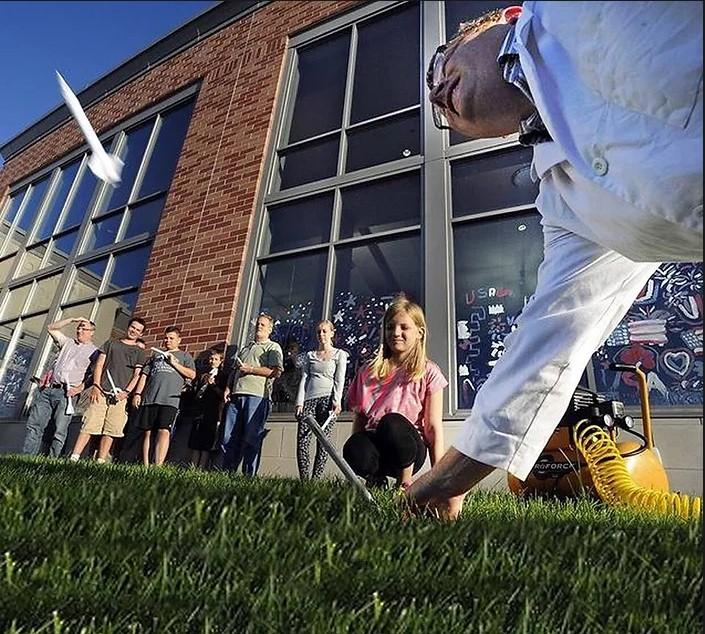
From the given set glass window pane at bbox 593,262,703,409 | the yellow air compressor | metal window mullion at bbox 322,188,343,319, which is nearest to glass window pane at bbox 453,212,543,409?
glass window pane at bbox 593,262,703,409

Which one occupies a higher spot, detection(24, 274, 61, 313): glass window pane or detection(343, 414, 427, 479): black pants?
detection(24, 274, 61, 313): glass window pane

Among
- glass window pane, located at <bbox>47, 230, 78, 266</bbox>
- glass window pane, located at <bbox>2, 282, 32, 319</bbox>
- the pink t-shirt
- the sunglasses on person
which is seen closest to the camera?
the sunglasses on person

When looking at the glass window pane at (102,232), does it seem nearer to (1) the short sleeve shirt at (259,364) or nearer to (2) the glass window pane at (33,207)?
(2) the glass window pane at (33,207)

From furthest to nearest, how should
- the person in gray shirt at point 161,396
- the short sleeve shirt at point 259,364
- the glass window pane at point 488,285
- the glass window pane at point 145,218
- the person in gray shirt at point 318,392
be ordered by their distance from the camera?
the glass window pane at point 145,218
the person in gray shirt at point 161,396
the short sleeve shirt at point 259,364
the glass window pane at point 488,285
the person in gray shirt at point 318,392

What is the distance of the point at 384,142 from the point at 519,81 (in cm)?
569

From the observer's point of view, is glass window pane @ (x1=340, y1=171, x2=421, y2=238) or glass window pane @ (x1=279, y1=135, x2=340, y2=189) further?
glass window pane @ (x1=279, y1=135, x2=340, y2=189)

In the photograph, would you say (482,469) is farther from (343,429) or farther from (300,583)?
(343,429)

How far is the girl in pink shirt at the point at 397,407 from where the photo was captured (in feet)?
9.22

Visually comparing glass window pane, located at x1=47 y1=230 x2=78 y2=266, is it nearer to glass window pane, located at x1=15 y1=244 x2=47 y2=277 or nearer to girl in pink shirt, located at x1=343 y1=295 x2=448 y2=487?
glass window pane, located at x1=15 y1=244 x2=47 y2=277

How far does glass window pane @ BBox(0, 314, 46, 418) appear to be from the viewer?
7289 millimetres

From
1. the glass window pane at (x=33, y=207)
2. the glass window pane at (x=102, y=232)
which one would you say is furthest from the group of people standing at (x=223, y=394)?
the glass window pane at (x=33, y=207)

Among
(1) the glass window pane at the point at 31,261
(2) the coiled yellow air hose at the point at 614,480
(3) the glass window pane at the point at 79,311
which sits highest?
(1) the glass window pane at the point at 31,261

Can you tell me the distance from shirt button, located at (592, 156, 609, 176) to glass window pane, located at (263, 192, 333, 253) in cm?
560

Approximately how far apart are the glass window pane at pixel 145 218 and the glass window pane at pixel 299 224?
2.08 meters
